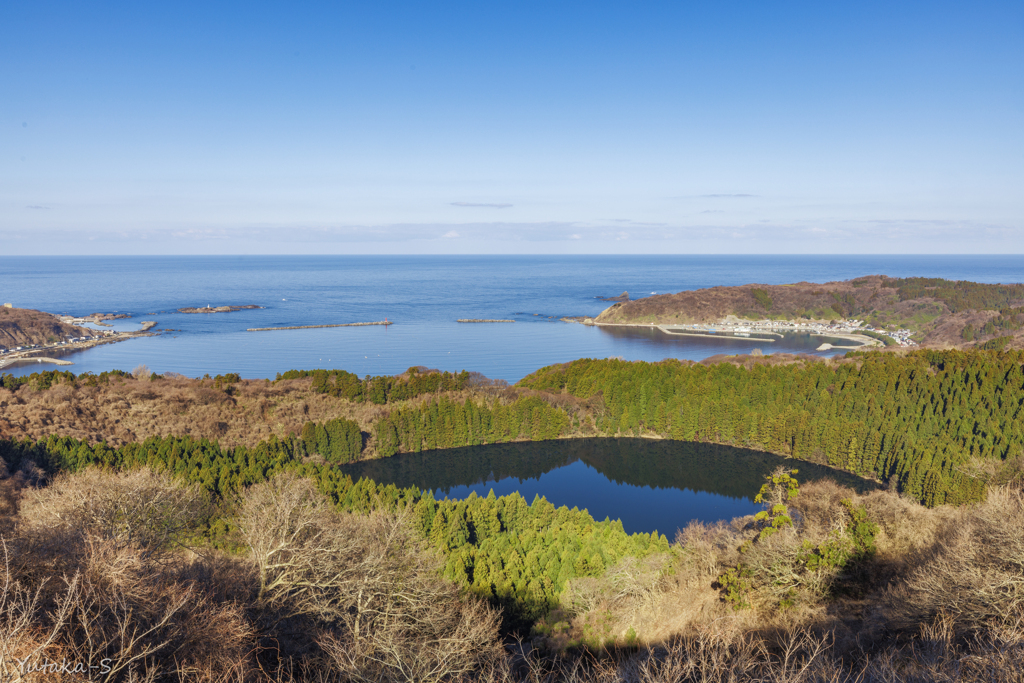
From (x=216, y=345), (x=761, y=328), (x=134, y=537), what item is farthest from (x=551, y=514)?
(x=761, y=328)

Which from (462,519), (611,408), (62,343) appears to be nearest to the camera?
(462,519)

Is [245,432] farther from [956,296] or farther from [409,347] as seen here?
[956,296]

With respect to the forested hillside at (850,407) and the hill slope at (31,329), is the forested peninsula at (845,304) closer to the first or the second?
the forested hillside at (850,407)

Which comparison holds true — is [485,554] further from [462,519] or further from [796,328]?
[796,328]

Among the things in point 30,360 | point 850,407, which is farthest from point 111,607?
point 30,360

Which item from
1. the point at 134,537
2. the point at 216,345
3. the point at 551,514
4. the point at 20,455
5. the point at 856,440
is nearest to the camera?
the point at 134,537

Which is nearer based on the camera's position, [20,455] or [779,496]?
[779,496]
